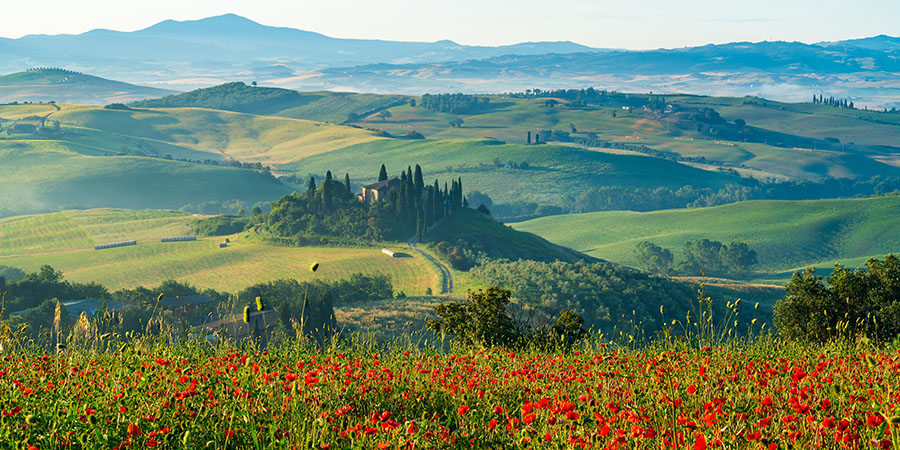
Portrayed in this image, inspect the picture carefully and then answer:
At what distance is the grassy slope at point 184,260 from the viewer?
389 ft

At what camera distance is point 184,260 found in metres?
132

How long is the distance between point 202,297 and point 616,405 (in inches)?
3678

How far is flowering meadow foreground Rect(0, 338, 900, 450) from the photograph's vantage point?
24.2 ft

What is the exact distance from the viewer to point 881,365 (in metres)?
11.4

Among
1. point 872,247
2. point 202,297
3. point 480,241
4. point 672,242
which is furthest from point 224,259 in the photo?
point 872,247

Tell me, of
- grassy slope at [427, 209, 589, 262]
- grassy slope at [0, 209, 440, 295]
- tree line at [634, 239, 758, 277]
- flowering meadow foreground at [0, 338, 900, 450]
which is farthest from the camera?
tree line at [634, 239, 758, 277]

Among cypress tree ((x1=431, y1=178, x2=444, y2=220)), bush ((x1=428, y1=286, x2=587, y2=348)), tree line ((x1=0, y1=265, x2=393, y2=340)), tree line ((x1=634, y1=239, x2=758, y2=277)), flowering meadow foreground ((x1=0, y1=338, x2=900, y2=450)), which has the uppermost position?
flowering meadow foreground ((x1=0, y1=338, x2=900, y2=450))

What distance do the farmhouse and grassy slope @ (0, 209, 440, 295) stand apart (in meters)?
17.5

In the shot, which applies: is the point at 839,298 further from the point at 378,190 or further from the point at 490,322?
the point at 378,190

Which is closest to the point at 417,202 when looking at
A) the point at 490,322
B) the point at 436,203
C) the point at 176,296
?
the point at 436,203

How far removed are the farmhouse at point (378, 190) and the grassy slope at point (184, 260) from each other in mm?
17512

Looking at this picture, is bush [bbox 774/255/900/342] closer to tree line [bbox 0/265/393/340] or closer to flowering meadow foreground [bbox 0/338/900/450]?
flowering meadow foreground [bbox 0/338/900/450]

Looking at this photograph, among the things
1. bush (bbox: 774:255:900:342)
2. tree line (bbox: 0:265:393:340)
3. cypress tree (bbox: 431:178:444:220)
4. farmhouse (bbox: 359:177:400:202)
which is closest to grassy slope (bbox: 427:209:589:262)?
cypress tree (bbox: 431:178:444:220)

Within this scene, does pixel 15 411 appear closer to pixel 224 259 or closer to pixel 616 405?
pixel 616 405
